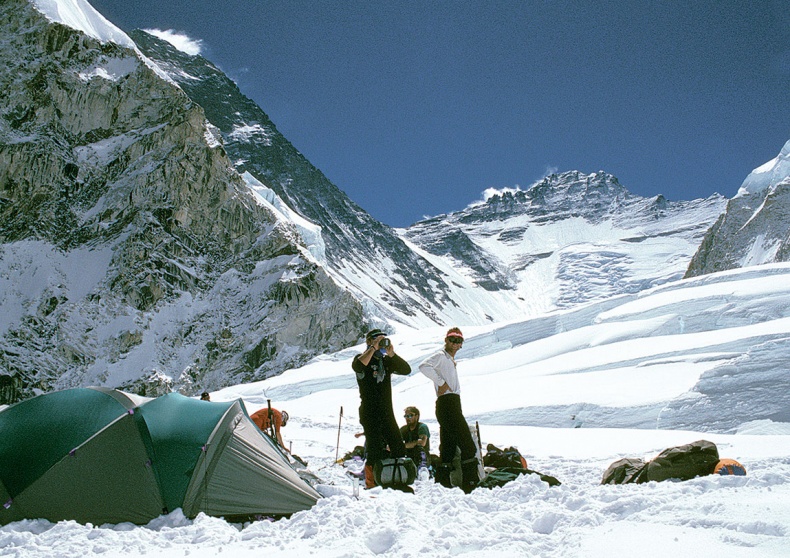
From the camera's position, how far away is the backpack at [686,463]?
A: 5.99 metres

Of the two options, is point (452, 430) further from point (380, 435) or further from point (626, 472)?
point (626, 472)

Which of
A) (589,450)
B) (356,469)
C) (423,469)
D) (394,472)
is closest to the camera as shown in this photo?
(394,472)

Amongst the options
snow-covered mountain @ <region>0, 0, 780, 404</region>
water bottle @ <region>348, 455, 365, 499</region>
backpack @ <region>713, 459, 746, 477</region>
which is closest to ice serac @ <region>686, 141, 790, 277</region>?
snow-covered mountain @ <region>0, 0, 780, 404</region>

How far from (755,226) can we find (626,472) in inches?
3422

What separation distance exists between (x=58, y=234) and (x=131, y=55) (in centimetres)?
2301

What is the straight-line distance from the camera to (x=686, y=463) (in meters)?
6.05

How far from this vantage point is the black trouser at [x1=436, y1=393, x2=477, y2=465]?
6867 millimetres

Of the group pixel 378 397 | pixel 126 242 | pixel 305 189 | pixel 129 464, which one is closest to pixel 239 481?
pixel 129 464

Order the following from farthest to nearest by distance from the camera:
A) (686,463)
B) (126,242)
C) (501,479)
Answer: (126,242) < (501,479) < (686,463)

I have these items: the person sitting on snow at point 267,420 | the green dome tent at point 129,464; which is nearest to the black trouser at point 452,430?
the green dome tent at point 129,464

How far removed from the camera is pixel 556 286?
188 m

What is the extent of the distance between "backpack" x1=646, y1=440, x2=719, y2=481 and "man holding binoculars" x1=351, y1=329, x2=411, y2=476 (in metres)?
2.88

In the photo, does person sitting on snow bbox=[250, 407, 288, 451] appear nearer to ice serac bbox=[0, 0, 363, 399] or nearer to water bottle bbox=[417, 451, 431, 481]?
water bottle bbox=[417, 451, 431, 481]

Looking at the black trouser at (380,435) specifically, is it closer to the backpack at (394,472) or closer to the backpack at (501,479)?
the backpack at (394,472)
